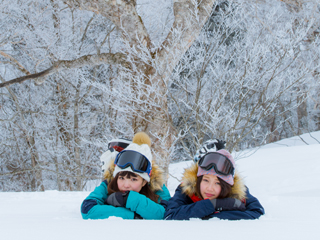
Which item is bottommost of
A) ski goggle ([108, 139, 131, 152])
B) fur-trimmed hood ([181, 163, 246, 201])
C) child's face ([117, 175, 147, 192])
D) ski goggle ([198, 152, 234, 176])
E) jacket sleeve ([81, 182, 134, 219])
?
jacket sleeve ([81, 182, 134, 219])

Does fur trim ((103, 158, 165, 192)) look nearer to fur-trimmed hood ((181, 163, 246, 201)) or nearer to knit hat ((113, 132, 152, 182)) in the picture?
knit hat ((113, 132, 152, 182))

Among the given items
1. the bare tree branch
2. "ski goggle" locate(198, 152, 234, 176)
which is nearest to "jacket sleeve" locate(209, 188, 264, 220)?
"ski goggle" locate(198, 152, 234, 176)

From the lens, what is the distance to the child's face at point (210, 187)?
6.52 ft

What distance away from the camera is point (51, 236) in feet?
3.22

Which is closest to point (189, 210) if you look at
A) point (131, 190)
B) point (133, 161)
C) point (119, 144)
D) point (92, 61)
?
point (131, 190)

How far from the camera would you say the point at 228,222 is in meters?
1.42

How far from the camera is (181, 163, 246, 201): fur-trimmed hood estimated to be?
1.99m

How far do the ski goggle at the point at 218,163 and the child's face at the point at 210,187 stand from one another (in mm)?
68

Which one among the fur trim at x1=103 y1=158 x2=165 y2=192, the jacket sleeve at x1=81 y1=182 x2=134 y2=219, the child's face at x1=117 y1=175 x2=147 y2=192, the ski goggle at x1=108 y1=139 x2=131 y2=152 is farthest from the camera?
the ski goggle at x1=108 y1=139 x2=131 y2=152

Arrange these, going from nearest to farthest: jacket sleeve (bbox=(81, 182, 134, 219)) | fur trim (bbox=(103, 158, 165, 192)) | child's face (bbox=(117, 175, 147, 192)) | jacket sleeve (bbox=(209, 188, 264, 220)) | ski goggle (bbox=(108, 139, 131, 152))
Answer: jacket sleeve (bbox=(209, 188, 264, 220)), jacket sleeve (bbox=(81, 182, 134, 219)), child's face (bbox=(117, 175, 147, 192)), fur trim (bbox=(103, 158, 165, 192)), ski goggle (bbox=(108, 139, 131, 152))

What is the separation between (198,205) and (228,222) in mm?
400

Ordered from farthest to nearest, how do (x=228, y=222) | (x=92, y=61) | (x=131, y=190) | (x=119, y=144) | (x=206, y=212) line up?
(x=92, y=61) → (x=119, y=144) → (x=131, y=190) → (x=206, y=212) → (x=228, y=222)

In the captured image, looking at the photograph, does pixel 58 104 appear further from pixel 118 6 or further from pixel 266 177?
pixel 266 177

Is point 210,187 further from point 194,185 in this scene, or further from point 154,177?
point 154,177
